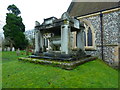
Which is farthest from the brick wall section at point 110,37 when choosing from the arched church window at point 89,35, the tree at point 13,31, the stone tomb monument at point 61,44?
the tree at point 13,31

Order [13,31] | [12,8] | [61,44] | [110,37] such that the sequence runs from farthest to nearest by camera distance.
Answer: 1. [12,8]
2. [13,31]
3. [110,37]
4. [61,44]

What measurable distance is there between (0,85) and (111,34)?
9751mm

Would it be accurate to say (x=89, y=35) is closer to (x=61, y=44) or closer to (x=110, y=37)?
(x=110, y=37)

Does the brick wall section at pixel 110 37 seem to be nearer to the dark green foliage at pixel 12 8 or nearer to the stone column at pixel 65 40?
the stone column at pixel 65 40

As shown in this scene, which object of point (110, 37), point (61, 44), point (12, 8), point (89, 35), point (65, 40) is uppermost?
point (12, 8)

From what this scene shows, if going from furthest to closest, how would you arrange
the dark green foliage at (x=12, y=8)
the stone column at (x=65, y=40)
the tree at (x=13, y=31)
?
the dark green foliage at (x=12, y=8) → the tree at (x=13, y=31) → the stone column at (x=65, y=40)

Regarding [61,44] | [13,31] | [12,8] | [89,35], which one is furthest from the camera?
[12,8]

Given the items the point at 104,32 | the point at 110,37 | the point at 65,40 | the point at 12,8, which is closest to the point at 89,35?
the point at 104,32

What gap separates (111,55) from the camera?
8.45 meters

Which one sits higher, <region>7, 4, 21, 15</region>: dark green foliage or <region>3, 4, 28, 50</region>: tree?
<region>7, 4, 21, 15</region>: dark green foliage

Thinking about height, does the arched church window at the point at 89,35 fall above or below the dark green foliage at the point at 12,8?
below

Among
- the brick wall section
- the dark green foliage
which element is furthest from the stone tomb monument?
the dark green foliage

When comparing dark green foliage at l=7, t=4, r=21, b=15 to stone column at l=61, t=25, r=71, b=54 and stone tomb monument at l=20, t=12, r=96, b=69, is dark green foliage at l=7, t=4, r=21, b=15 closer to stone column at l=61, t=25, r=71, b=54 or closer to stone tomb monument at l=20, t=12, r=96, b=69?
stone tomb monument at l=20, t=12, r=96, b=69

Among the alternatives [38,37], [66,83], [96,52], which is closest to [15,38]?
[38,37]
